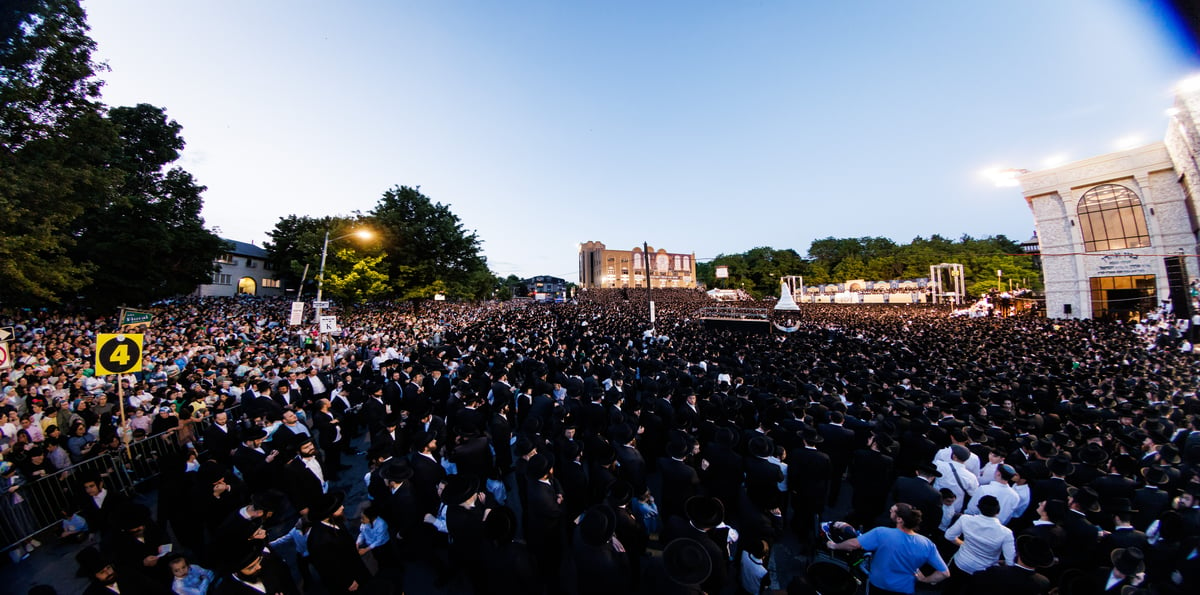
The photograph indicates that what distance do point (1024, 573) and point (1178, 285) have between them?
3110 cm

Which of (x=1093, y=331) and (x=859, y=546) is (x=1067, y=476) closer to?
(x=859, y=546)

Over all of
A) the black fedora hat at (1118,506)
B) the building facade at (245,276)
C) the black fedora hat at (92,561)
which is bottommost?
the black fedora hat at (1118,506)

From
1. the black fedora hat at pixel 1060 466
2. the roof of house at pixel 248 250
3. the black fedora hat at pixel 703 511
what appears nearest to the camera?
the black fedora hat at pixel 703 511

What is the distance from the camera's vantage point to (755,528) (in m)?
3.51

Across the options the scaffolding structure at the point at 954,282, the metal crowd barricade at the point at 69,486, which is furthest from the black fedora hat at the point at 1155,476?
the scaffolding structure at the point at 954,282

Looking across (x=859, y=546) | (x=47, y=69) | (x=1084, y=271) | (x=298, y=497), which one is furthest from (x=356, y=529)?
(x=1084, y=271)

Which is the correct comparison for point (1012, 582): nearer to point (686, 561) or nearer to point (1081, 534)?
point (1081, 534)

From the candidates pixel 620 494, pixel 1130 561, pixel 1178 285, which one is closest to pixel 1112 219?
pixel 1178 285

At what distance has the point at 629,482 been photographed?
15.0 ft

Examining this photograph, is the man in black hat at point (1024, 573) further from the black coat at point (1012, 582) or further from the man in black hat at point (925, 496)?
the man in black hat at point (925, 496)

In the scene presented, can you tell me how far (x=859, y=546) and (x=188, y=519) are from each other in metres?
7.18

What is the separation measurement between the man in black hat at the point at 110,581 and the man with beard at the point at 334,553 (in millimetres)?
934

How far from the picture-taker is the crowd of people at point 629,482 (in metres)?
3.08

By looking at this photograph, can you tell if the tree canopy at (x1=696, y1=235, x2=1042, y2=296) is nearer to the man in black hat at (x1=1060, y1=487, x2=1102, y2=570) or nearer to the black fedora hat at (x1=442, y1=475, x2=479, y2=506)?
the man in black hat at (x1=1060, y1=487, x2=1102, y2=570)
